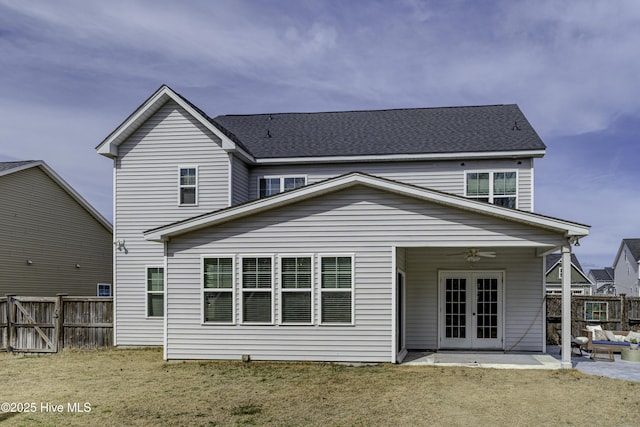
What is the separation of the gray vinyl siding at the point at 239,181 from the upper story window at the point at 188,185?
3.44ft

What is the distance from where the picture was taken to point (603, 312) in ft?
58.5

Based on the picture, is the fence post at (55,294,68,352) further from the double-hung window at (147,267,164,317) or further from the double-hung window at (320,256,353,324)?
the double-hung window at (320,256,353,324)

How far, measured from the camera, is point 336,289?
12.2 metres

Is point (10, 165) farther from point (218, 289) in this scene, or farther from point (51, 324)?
point (218, 289)

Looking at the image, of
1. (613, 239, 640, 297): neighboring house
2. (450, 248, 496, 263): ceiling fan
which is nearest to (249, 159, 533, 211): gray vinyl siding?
(450, 248, 496, 263): ceiling fan

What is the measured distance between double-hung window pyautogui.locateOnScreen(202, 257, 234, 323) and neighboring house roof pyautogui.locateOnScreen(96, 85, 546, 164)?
3684mm

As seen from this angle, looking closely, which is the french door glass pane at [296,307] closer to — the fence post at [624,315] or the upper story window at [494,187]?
the upper story window at [494,187]

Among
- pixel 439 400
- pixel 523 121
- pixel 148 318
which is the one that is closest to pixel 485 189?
pixel 523 121

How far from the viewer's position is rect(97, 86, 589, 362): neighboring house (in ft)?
39.5

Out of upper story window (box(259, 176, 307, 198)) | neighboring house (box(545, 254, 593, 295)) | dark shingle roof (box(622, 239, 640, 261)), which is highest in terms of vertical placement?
upper story window (box(259, 176, 307, 198))

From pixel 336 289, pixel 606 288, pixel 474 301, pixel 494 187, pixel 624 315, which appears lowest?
pixel 606 288

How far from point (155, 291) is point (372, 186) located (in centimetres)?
708

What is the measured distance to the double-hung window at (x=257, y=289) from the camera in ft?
40.7

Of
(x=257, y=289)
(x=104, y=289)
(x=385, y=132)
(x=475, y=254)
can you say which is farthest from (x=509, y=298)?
(x=104, y=289)
